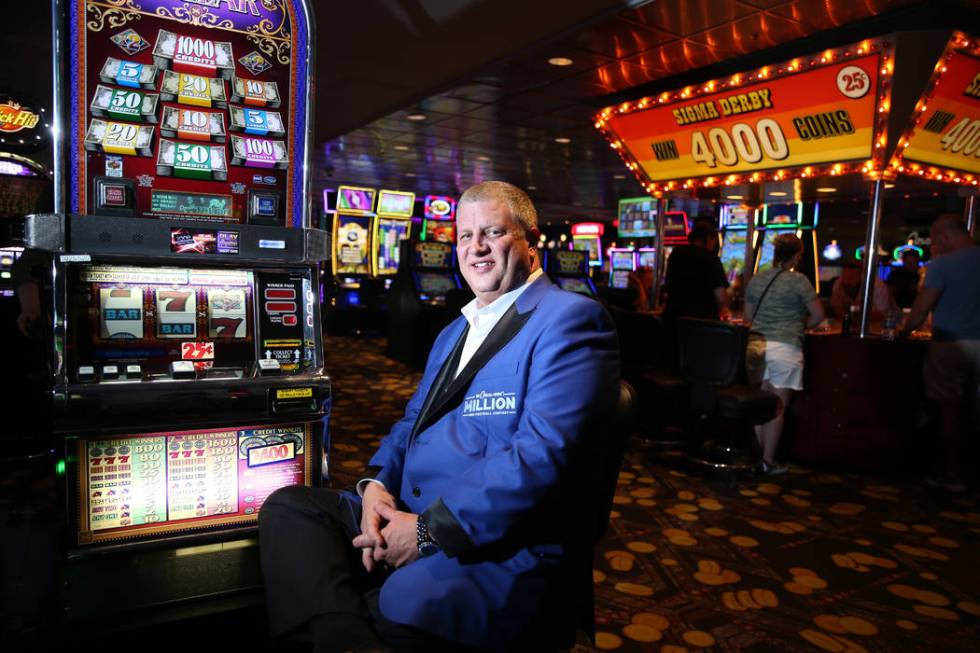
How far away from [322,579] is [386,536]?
170 millimetres

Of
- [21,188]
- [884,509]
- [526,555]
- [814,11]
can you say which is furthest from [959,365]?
[21,188]

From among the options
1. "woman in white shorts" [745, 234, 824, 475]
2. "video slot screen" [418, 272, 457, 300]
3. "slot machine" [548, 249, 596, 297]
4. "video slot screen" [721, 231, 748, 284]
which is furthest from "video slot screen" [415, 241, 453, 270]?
"video slot screen" [721, 231, 748, 284]

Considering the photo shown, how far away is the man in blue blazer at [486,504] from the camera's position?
1.22 metres

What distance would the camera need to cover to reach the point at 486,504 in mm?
1213

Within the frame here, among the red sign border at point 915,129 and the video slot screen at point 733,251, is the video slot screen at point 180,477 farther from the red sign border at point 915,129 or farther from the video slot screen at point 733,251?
the video slot screen at point 733,251

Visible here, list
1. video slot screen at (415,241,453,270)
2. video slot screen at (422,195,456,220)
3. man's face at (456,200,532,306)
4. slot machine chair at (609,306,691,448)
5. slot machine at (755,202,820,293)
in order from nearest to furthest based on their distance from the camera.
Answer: man's face at (456,200,532,306) → slot machine chair at (609,306,691,448) → video slot screen at (415,241,453,270) → slot machine at (755,202,820,293) → video slot screen at (422,195,456,220)

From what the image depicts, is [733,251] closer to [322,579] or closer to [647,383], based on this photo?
[647,383]


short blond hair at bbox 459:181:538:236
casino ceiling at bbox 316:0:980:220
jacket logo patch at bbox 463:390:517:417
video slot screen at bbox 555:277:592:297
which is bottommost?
jacket logo patch at bbox 463:390:517:417

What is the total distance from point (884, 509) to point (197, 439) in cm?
341

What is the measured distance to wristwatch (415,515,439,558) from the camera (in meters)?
1.30

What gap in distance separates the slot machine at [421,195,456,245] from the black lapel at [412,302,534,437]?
373 inches

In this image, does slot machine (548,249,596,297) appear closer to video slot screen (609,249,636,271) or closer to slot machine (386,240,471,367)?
slot machine (386,240,471,367)

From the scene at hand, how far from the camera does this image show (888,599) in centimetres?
252

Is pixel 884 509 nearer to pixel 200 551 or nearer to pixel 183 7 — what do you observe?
pixel 200 551
